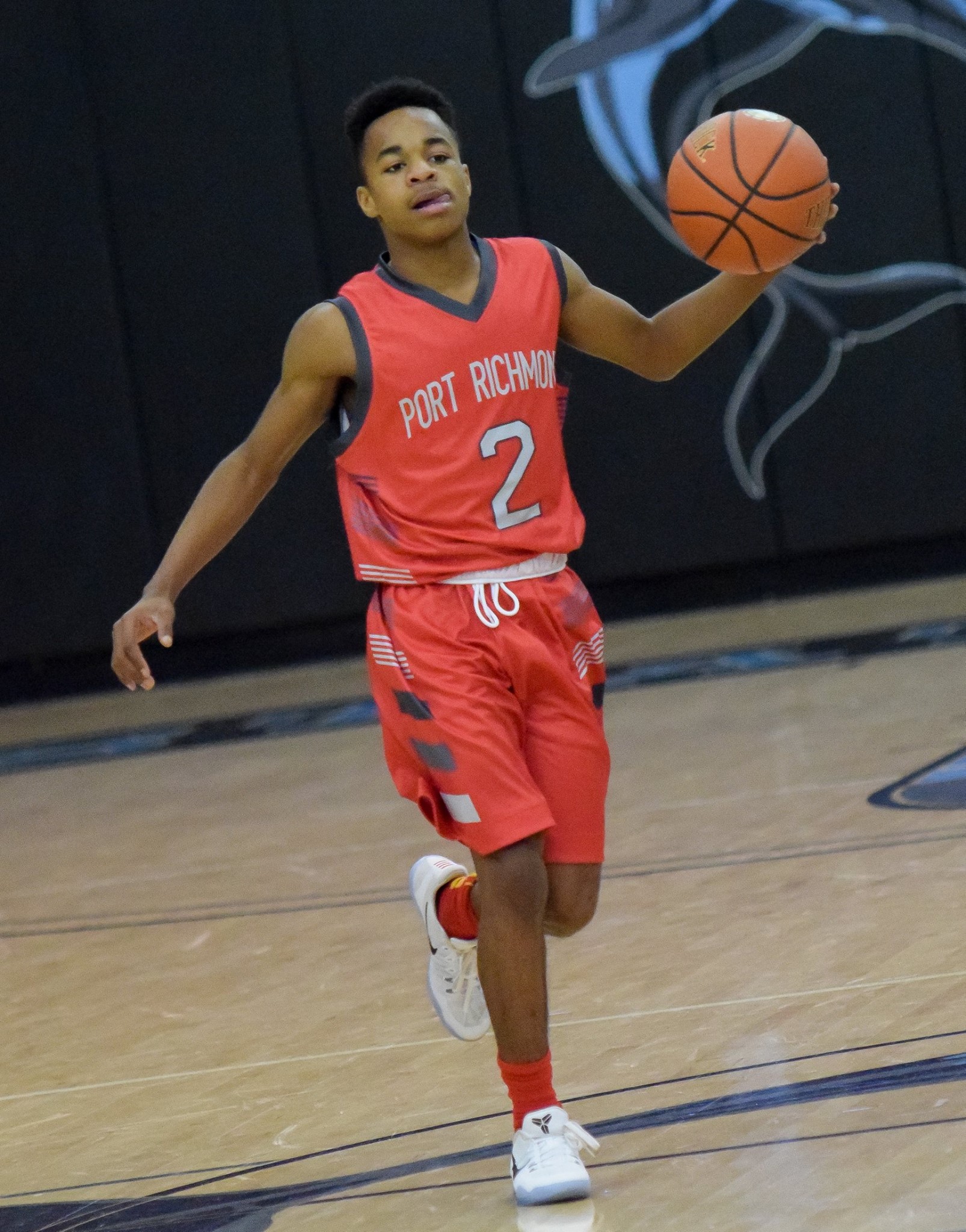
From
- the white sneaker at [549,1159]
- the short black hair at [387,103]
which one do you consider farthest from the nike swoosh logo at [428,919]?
the short black hair at [387,103]

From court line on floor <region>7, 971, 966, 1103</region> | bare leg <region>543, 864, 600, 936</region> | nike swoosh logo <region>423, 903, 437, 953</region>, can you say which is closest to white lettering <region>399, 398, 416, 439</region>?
bare leg <region>543, 864, 600, 936</region>

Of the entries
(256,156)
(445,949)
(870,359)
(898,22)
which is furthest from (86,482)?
(445,949)

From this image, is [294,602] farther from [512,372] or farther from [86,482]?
[512,372]

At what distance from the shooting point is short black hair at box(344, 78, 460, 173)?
8.40 ft

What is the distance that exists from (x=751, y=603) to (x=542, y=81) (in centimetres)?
227

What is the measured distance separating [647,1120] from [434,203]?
124cm

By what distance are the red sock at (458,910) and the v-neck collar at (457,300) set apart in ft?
2.61

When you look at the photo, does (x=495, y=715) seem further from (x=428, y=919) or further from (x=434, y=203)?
(x=434, y=203)

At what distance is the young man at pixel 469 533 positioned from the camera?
2361mm

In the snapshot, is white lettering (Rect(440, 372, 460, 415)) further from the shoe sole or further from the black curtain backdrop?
the black curtain backdrop

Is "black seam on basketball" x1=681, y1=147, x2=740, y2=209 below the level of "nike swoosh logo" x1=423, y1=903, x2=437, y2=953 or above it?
above

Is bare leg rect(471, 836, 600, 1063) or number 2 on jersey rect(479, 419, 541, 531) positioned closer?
bare leg rect(471, 836, 600, 1063)

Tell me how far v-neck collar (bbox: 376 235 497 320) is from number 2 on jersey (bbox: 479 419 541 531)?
16cm

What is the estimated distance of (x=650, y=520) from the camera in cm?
778
